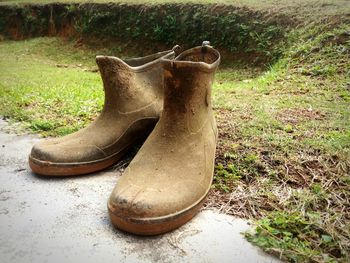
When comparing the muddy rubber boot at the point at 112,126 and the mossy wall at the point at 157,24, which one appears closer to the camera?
the muddy rubber boot at the point at 112,126

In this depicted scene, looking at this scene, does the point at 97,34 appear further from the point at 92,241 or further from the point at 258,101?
the point at 92,241

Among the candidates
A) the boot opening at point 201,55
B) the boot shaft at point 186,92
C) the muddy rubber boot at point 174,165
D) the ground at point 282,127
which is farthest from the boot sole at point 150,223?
the boot opening at point 201,55

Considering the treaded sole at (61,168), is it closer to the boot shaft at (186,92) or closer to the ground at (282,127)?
the boot shaft at (186,92)

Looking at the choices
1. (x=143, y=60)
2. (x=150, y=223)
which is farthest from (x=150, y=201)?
(x=143, y=60)

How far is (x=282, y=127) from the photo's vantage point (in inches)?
85.9

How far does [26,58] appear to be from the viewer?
6.27 metres

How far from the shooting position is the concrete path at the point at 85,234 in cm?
120

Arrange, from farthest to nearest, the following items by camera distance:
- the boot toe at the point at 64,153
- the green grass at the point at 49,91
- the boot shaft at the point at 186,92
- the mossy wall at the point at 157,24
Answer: the mossy wall at the point at 157,24
the green grass at the point at 49,91
the boot toe at the point at 64,153
the boot shaft at the point at 186,92

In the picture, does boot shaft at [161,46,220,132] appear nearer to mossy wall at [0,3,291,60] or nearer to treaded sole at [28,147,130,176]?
treaded sole at [28,147,130,176]

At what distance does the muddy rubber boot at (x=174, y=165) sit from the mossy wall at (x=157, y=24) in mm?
3097

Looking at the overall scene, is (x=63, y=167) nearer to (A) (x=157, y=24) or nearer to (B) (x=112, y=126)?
(B) (x=112, y=126)

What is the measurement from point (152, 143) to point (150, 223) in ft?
1.40

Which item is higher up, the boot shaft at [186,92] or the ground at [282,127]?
the boot shaft at [186,92]

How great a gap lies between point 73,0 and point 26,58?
1.99 m
